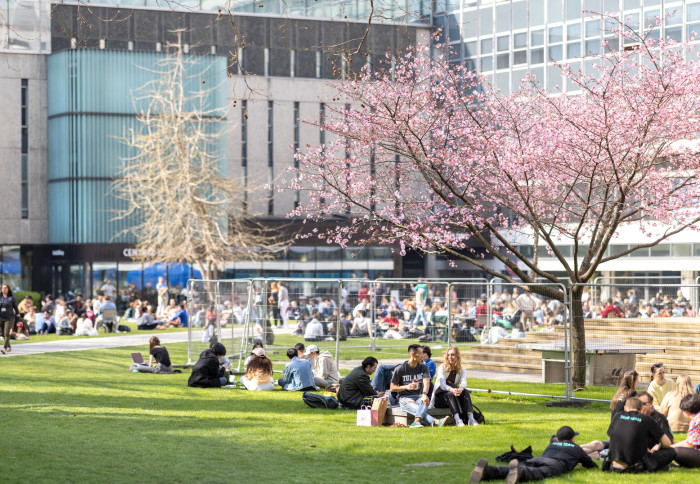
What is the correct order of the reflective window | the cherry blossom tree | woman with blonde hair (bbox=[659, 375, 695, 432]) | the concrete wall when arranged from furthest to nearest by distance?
the concrete wall, the reflective window, the cherry blossom tree, woman with blonde hair (bbox=[659, 375, 695, 432])

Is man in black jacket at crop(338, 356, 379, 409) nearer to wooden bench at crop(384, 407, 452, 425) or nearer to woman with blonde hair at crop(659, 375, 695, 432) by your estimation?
wooden bench at crop(384, 407, 452, 425)

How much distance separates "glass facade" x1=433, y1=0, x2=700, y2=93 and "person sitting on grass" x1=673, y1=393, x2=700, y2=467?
132 ft

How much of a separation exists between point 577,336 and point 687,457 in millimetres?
7042

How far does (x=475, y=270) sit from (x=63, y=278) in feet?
79.4

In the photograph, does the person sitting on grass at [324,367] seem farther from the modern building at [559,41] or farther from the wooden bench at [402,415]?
the modern building at [559,41]

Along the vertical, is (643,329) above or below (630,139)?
below

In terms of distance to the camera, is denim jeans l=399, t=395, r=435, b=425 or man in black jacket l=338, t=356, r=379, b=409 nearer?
denim jeans l=399, t=395, r=435, b=425

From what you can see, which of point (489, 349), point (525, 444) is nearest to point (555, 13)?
point (489, 349)

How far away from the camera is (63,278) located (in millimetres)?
56500

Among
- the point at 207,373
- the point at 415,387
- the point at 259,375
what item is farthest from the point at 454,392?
the point at 207,373

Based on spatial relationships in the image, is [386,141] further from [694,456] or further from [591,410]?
[694,456]

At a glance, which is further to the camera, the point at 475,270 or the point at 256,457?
the point at 475,270

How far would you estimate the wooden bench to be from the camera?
14500mm

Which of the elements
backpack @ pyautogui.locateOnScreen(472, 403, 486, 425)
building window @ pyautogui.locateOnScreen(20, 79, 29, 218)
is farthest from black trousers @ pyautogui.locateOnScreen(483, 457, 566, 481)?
building window @ pyautogui.locateOnScreen(20, 79, 29, 218)
